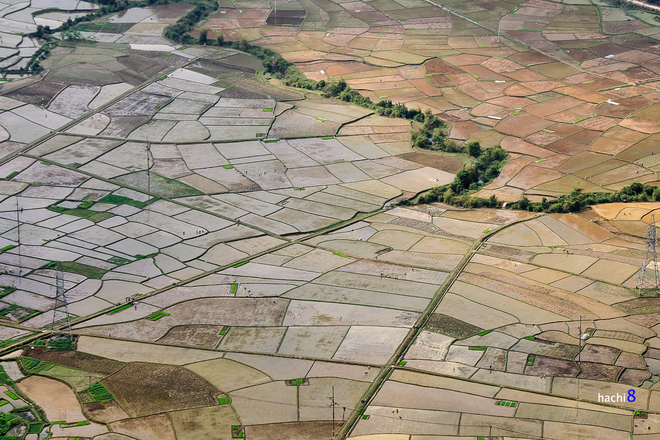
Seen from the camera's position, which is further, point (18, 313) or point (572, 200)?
point (572, 200)

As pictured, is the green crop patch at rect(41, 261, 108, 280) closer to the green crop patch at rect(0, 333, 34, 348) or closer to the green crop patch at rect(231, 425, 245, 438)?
the green crop patch at rect(0, 333, 34, 348)

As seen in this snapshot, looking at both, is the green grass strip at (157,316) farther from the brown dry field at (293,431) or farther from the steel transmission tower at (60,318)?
the brown dry field at (293,431)

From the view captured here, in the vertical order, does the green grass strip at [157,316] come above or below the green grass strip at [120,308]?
below

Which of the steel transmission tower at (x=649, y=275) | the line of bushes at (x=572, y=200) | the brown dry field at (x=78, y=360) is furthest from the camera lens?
the line of bushes at (x=572, y=200)

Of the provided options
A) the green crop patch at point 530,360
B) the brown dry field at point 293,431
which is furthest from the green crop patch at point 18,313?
the green crop patch at point 530,360

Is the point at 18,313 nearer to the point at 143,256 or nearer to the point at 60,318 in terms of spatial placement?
the point at 60,318

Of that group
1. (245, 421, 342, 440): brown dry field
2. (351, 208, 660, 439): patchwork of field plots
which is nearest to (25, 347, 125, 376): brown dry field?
(245, 421, 342, 440): brown dry field

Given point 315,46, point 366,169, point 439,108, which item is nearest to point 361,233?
point 366,169

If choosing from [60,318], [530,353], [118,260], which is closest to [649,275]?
[530,353]

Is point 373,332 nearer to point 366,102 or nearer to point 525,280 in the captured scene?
point 525,280
